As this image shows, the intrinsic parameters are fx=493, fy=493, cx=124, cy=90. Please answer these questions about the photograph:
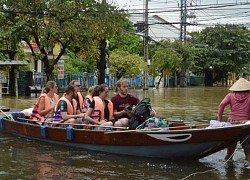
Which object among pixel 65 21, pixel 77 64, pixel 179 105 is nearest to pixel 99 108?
pixel 179 105

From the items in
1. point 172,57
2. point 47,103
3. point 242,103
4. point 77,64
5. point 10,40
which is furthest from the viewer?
point 172,57

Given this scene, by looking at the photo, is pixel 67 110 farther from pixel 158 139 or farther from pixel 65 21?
pixel 65 21

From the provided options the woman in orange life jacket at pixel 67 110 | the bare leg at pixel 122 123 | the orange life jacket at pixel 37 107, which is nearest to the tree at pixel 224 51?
the orange life jacket at pixel 37 107

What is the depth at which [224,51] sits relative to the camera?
68.2 metres

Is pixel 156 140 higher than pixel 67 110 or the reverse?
the reverse

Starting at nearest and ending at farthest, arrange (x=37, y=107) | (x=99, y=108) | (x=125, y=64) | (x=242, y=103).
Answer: (x=242, y=103) < (x=99, y=108) < (x=37, y=107) < (x=125, y=64)

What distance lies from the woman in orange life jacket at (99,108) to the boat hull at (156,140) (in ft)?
1.17

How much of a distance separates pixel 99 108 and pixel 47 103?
177 centimetres

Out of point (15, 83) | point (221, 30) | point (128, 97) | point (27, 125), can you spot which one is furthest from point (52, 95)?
point (221, 30)

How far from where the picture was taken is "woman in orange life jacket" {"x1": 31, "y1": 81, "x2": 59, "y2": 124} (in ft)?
38.7

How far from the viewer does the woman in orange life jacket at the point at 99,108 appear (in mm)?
10609

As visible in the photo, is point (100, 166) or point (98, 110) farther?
point (98, 110)

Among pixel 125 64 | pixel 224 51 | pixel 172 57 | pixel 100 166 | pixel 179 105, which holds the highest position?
pixel 224 51

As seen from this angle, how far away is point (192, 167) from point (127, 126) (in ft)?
5.95
